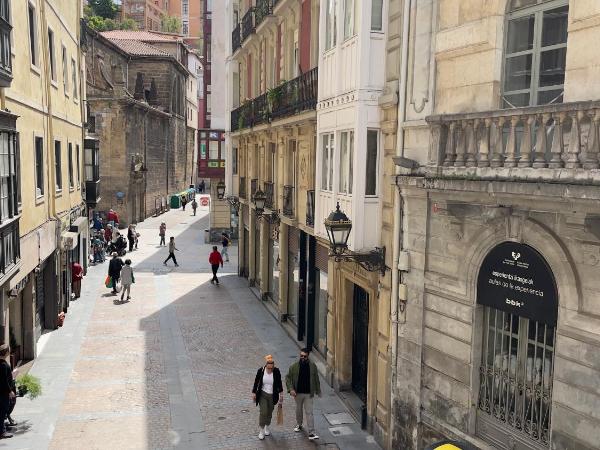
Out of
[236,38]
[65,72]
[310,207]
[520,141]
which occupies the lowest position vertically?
[310,207]

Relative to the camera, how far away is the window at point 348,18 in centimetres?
1152

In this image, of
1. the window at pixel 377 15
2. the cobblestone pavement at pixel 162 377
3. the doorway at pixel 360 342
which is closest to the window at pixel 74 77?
the cobblestone pavement at pixel 162 377

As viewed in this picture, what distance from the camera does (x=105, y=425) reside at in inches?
464

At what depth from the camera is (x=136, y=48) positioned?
58.8m

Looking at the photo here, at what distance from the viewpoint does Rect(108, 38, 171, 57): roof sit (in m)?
57.7

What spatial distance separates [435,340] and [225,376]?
667 centimetres

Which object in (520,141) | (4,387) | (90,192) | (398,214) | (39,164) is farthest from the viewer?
(90,192)

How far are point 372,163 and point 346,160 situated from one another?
0.70m

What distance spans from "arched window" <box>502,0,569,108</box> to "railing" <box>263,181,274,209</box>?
41.9ft

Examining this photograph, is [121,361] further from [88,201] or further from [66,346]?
[88,201]

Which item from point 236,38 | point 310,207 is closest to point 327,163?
point 310,207

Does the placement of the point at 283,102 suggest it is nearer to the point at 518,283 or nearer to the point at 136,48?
the point at 518,283

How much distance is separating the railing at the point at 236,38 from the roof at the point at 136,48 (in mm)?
31877

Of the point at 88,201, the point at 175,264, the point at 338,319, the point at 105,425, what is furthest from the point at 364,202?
the point at 175,264
